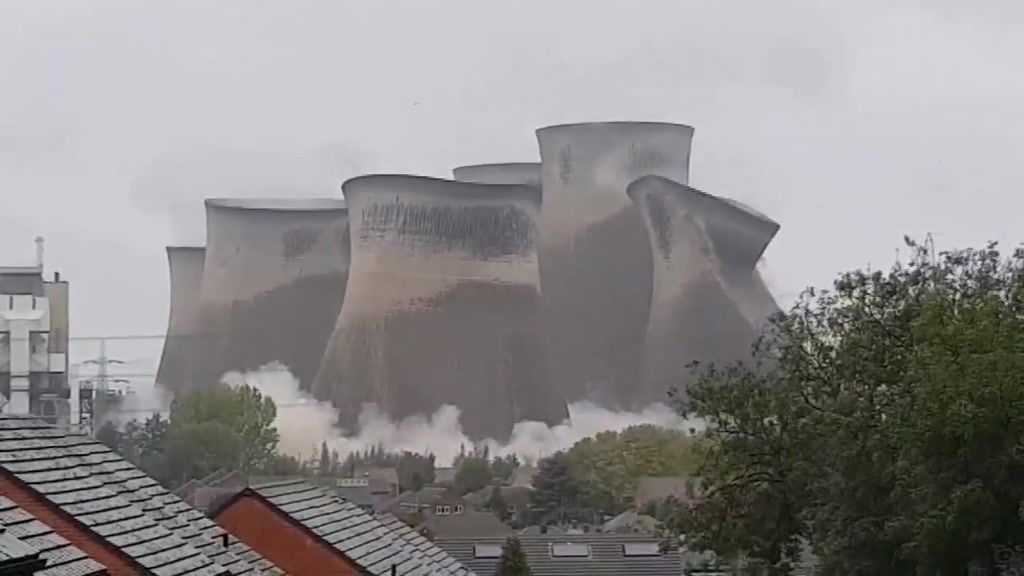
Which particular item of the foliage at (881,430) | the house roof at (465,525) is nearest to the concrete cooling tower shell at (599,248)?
the house roof at (465,525)

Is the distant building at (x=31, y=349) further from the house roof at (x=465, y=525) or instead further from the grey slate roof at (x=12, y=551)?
the grey slate roof at (x=12, y=551)

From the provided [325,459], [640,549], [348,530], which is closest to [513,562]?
[640,549]

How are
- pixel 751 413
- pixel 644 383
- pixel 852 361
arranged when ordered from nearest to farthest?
pixel 852 361, pixel 751 413, pixel 644 383

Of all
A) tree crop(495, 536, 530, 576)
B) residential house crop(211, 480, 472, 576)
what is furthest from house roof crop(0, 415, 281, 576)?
tree crop(495, 536, 530, 576)

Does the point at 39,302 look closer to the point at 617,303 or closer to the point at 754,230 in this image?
the point at 617,303

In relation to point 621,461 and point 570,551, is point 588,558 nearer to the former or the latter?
point 570,551

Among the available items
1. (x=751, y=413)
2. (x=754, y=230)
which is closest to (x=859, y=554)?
(x=751, y=413)
